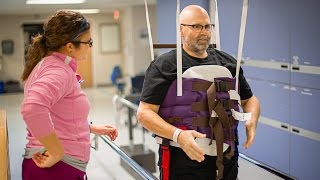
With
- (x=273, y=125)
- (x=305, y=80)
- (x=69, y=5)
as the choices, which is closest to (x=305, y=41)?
(x=305, y=80)

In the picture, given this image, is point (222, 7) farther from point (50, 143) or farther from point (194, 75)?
point (50, 143)

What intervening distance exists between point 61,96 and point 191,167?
76 centimetres

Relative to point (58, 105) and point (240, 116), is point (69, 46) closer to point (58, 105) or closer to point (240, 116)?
point (58, 105)

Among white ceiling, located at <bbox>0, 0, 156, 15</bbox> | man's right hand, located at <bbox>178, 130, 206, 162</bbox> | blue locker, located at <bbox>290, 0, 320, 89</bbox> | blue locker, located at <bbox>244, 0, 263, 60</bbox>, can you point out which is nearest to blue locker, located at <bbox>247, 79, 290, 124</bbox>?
blue locker, located at <bbox>290, 0, 320, 89</bbox>

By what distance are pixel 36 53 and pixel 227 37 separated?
4082 mm

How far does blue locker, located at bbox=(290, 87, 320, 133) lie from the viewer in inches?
165

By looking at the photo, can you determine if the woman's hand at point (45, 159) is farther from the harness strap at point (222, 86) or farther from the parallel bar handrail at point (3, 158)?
the harness strap at point (222, 86)

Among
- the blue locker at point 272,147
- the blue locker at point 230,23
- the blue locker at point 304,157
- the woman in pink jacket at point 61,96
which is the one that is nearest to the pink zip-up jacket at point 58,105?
the woman in pink jacket at point 61,96

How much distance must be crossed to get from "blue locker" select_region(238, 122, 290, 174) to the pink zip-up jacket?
3.27m

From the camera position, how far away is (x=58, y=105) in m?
1.77

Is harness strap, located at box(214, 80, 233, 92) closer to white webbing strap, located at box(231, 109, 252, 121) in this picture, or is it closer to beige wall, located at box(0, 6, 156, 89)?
white webbing strap, located at box(231, 109, 252, 121)

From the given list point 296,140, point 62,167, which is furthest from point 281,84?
point 62,167

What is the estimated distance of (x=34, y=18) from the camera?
52.6 ft

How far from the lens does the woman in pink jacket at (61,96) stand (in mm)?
1709
